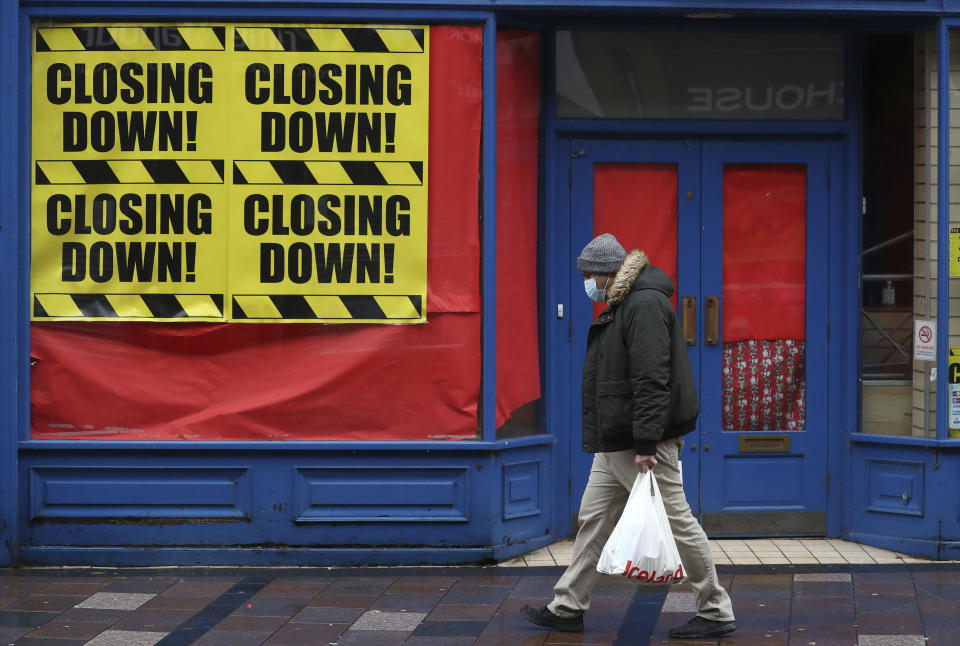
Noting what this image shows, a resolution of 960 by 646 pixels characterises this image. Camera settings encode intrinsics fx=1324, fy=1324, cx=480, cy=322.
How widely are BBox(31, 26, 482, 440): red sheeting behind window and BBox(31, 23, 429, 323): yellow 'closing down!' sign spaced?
0.13 m

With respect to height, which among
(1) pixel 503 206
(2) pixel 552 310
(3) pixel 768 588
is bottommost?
(3) pixel 768 588

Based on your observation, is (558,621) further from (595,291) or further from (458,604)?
(595,291)

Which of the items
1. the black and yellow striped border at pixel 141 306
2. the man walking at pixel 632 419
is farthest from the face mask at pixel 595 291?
the black and yellow striped border at pixel 141 306

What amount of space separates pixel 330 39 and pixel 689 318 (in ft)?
9.02

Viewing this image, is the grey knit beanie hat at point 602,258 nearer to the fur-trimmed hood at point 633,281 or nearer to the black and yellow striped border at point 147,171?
the fur-trimmed hood at point 633,281

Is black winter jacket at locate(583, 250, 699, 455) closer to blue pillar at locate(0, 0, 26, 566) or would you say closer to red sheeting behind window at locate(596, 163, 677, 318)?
red sheeting behind window at locate(596, 163, 677, 318)

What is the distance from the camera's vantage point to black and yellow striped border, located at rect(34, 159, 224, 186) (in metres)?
7.63

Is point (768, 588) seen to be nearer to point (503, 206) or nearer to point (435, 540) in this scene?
point (435, 540)

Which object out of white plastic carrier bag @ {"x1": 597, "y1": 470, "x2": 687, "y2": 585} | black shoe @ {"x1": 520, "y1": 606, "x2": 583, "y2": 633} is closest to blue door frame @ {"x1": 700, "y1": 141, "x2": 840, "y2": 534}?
black shoe @ {"x1": 520, "y1": 606, "x2": 583, "y2": 633}

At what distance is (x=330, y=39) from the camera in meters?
7.61

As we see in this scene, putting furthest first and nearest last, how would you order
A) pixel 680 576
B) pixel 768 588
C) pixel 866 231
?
pixel 866 231, pixel 768 588, pixel 680 576

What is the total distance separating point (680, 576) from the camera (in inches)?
229

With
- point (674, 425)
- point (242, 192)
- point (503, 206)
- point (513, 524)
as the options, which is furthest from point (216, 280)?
point (674, 425)

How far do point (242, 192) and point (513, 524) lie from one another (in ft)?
8.17
